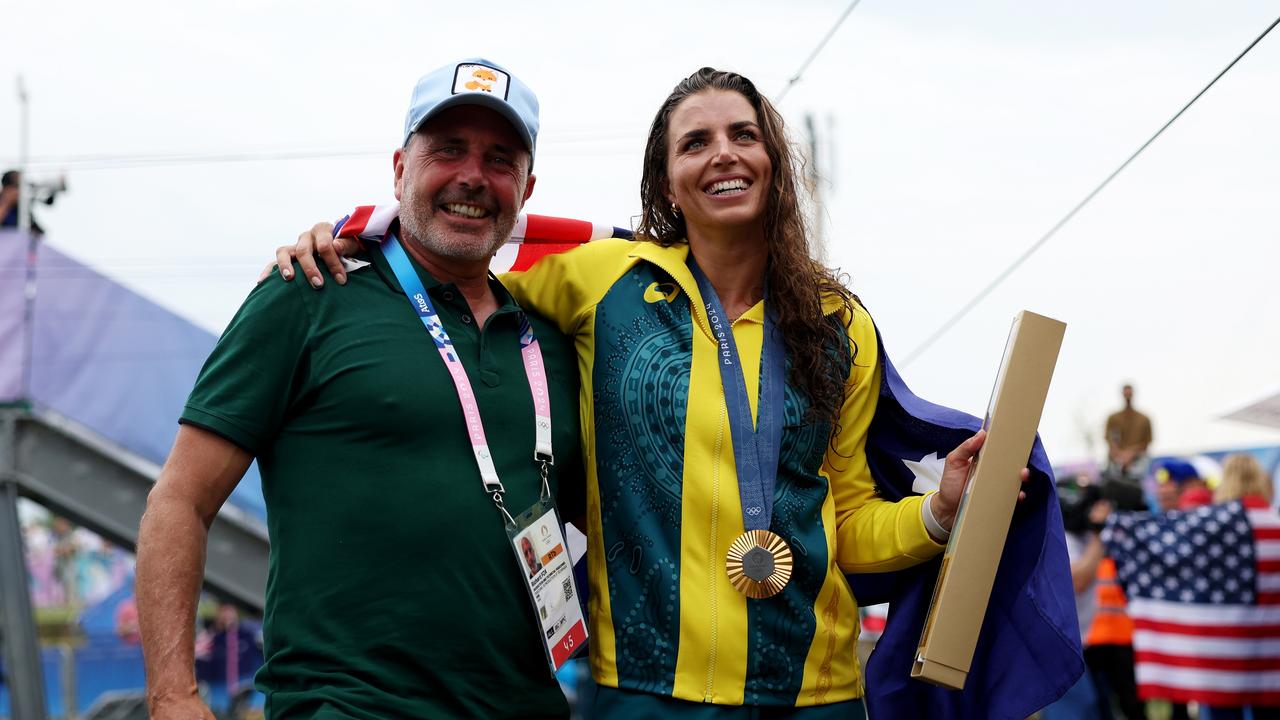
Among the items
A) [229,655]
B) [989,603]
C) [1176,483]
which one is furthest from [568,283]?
[229,655]

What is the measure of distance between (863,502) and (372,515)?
3.93ft

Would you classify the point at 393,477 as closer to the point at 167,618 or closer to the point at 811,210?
the point at 167,618

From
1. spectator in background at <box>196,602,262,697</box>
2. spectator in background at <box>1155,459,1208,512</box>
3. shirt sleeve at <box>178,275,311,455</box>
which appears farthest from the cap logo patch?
spectator in background at <box>196,602,262,697</box>

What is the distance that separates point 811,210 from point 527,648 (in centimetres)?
134

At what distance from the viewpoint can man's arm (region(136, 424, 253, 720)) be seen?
2348 millimetres

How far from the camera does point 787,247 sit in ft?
10.1

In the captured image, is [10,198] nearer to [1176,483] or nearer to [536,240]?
[536,240]

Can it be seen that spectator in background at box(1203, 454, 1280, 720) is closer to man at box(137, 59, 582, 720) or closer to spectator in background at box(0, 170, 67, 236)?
man at box(137, 59, 582, 720)

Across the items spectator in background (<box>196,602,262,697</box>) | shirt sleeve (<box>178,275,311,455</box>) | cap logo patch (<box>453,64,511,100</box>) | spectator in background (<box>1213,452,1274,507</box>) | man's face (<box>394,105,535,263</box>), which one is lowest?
spectator in background (<box>196,602,262,697</box>)

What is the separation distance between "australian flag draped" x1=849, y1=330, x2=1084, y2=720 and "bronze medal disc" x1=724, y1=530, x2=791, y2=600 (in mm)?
454

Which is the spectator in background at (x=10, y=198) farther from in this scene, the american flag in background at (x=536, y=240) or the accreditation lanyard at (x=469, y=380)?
the accreditation lanyard at (x=469, y=380)

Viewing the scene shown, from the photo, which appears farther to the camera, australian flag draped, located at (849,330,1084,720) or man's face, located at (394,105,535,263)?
australian flag draped, located at (849,330,1084,720)

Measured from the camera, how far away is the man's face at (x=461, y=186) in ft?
9.18

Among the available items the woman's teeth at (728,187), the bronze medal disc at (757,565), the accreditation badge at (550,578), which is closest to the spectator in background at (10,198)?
the woman's teeth at (728,187)
